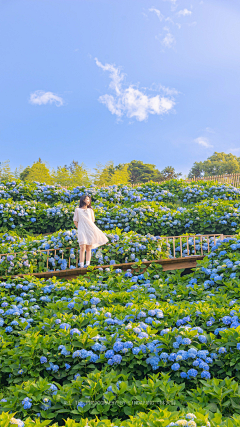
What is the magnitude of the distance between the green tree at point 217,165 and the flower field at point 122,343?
119 ft

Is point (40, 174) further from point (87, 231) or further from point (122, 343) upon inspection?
point (122, 343)

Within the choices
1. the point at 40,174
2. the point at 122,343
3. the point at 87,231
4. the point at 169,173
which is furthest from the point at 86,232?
the point at 169,173

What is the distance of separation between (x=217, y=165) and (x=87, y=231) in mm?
38261

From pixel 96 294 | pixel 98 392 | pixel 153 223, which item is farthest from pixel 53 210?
pixel 98 392

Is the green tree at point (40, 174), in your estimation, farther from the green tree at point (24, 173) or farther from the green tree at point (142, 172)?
the green tree at point (142, 172)

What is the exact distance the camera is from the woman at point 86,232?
5.73 m

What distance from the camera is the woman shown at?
5.73m

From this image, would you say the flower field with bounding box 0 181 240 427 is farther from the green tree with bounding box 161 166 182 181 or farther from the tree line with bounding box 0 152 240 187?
the green tree with bounding box 161 166 182 181

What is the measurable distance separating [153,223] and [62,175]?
72.4 feet

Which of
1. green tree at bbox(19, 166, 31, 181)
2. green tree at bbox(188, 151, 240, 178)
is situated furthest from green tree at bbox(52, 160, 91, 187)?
green tree at bbox(188, 151, 240, 178)

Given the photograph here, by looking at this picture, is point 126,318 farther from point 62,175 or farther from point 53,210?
point 62,175

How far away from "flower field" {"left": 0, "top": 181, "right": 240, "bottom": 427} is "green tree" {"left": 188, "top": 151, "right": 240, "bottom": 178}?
36.3m

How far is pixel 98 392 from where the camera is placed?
227cm

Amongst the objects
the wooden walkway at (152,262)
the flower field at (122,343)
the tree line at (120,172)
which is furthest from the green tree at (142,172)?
the wooden walkway at (152,262)
